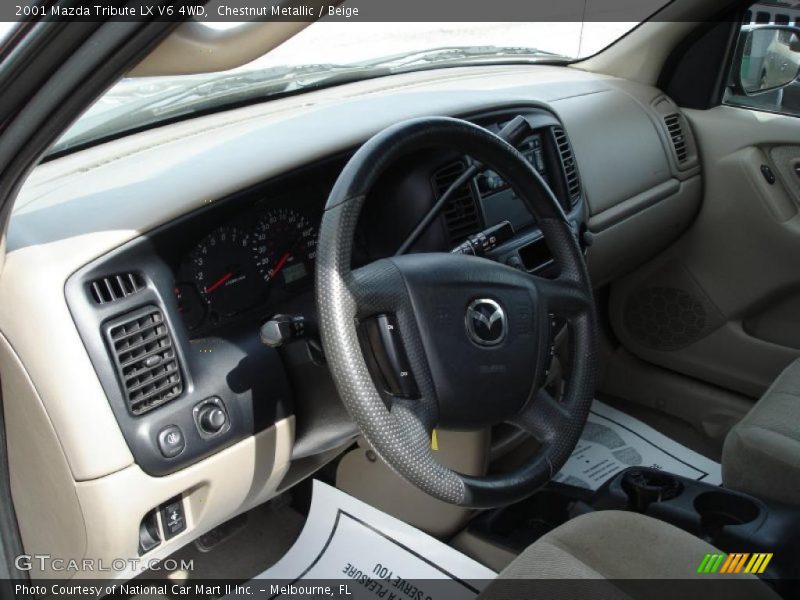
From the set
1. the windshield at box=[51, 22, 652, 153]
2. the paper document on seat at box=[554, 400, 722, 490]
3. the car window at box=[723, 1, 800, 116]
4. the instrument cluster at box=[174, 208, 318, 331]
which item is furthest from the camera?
the car window at box=[723, 1, 800, 116]

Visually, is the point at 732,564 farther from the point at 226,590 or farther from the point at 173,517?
the point at 226,590

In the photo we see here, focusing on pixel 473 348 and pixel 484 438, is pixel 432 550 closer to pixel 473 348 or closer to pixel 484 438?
pixel 484 438

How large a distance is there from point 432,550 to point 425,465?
0.65 meters

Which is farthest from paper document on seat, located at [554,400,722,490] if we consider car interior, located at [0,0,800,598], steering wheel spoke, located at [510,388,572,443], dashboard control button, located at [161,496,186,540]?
dashboard control button, located at [161,496,186,540]

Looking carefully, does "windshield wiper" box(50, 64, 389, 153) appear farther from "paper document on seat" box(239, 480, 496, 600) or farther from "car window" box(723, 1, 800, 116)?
"car window" box(723, 1, 800, 116)

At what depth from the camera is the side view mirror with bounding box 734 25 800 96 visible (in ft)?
7.68

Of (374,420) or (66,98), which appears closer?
(66,98)

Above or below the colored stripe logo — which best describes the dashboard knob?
above

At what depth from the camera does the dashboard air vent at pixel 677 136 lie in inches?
96.0

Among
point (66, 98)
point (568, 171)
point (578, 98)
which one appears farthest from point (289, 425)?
point (578, 98)

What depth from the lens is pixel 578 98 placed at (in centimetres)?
226

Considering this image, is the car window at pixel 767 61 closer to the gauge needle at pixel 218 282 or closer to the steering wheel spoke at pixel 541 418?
the steering wheel spoke at pixel 541 418

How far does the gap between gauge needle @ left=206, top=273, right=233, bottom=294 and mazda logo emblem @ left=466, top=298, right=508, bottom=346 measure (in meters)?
0.40

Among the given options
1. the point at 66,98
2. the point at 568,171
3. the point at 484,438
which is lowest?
the point at 484,438
